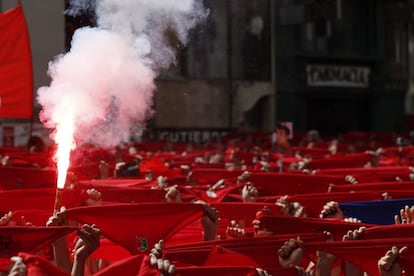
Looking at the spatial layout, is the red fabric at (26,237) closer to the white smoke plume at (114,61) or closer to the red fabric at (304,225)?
the red fabric at (304,225)

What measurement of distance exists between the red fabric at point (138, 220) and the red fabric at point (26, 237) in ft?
2.26

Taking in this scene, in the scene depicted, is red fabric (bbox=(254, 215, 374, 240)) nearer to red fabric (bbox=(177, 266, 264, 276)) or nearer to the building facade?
red fabric (bbox=(177, 266, 264, 276))

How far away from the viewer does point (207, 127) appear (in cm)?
3319

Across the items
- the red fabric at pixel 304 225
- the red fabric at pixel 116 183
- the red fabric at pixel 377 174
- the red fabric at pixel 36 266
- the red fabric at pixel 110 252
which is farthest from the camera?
the red fabric at pixel 377 174

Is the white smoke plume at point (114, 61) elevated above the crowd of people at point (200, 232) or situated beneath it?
elevated above

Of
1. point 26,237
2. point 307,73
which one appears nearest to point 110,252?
point 26,237

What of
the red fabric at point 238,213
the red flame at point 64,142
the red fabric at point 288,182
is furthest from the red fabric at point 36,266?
the red fabric at point 288,182

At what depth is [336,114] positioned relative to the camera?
134 feet

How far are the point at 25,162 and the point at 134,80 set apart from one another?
687cm

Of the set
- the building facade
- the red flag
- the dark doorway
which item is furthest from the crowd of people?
the dark doorway

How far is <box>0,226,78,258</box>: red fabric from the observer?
569 cm

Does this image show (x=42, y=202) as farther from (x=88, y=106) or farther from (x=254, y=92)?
(x=254, y=92)

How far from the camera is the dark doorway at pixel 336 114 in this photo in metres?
40.4

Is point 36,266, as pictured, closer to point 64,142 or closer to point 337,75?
point 64,142
